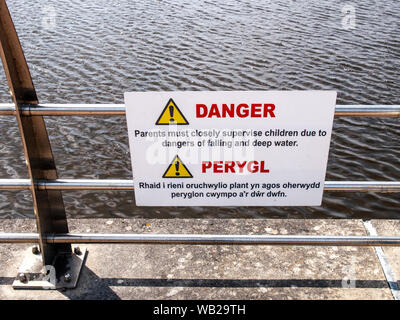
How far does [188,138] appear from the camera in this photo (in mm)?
2020

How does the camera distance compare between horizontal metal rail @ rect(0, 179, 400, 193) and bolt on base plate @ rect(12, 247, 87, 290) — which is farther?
bolt on base plate @ rect(12, 247, 87, 290)

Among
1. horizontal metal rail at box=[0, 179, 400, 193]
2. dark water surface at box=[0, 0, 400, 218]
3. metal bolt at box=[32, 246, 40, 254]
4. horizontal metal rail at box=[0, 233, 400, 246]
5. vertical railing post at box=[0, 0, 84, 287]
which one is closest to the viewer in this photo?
vertical railing post at box=[0, 0, 84, 287]

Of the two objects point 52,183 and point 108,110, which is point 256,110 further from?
point 52,183

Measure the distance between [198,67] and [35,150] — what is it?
850 centimetres

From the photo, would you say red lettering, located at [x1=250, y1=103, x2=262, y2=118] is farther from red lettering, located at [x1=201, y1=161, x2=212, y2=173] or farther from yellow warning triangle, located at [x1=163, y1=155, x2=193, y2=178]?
yellow warning triangle, located at [x1=163, y1=155, x2=193, y2=178]

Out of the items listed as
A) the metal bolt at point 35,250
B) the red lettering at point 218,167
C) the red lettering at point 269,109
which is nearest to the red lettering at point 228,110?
the red lettering at point 269,109

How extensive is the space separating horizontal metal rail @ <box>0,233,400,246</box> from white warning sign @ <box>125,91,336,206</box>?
0.20m

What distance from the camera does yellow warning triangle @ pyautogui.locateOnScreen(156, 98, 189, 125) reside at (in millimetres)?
1942

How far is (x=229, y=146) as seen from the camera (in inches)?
80.4

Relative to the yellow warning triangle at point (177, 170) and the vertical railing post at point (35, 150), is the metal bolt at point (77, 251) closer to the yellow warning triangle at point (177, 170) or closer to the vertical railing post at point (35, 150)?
the vertical railing post at point (35, 150)

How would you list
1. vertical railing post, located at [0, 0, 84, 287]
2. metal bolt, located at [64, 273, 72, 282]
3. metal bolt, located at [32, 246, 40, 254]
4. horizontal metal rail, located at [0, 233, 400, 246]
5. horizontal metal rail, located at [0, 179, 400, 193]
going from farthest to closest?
metal bolt, located at [32, 246, 40, 254], metal bolt, located at [64, 273, 72, 282], horizontal metal rail, located at [0, 233, 400, 246], horizontal metal rail, located at [0, 179, 400, 193], vertical railing post, located at [0, 0, 84, 287]

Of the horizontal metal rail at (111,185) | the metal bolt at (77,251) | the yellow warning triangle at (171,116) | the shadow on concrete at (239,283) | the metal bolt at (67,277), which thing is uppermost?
the yellow warning triangle at (171,116)

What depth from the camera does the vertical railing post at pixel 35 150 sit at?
1.88 meters

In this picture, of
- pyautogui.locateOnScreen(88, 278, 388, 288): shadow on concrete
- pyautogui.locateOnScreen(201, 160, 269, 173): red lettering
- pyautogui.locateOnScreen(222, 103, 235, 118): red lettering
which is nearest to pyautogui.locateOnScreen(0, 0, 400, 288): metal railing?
pyautogui.locateOnScreen(88, 278, 388, 288): shadow on concrete
